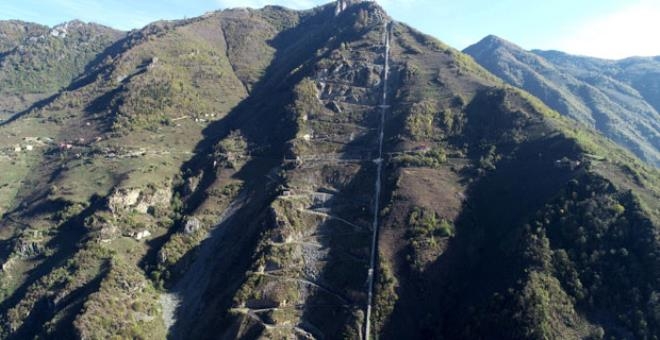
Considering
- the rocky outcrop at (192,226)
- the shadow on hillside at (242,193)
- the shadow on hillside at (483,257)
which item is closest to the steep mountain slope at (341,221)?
the rocky outcrop at (192,226)

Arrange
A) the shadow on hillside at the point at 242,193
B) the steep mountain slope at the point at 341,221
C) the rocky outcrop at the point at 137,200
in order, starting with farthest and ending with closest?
the rocky outcrop at the point at 137,200, the shadow on hillside at the point at 242,193, the steep mountain slope at the point at 341,221

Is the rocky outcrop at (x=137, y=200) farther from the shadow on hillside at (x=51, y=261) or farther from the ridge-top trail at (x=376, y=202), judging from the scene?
the ridge-top trail at (x=376, y=202)

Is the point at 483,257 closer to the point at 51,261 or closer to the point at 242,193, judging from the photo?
the point at 242,193

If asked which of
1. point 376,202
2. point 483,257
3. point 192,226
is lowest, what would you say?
point 483,257

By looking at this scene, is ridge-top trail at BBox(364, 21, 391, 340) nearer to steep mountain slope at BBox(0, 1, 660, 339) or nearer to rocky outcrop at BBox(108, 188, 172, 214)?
steep mountain slope at BBox(0, 1, 660, 339)

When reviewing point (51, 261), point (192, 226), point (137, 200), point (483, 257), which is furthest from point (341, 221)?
point (51, 261)

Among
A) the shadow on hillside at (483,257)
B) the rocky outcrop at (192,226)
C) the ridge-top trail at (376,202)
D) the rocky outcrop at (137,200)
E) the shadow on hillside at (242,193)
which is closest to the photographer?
the shadow on hillside at (483,257)

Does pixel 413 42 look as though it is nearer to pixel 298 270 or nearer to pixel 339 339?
pixel 298 270

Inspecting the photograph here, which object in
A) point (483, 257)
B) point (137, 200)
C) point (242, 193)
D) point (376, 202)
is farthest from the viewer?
point (242, 193)

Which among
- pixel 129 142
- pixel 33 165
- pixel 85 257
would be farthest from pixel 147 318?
pixel 33 165
